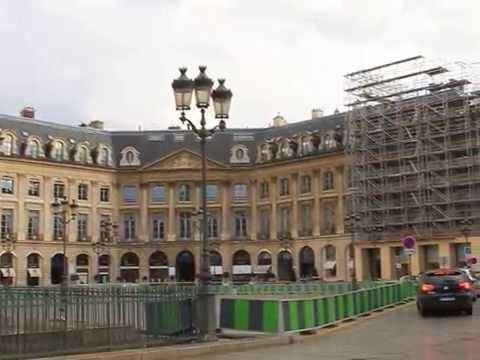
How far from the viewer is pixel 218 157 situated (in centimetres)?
9738

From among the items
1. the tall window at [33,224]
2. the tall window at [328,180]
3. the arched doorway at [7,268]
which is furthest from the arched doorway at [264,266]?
the arched doorway at [7,268]

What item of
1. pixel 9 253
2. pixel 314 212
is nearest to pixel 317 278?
pixel 314 212

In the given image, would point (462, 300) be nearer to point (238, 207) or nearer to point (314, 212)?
point (314, 212)

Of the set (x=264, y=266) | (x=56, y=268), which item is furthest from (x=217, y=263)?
(x=56, y=268)

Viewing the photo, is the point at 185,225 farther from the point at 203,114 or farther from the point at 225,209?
the point at 203,114

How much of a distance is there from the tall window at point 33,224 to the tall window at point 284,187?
26.4 metres

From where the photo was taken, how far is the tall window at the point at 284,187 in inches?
3661

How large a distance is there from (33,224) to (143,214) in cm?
1310

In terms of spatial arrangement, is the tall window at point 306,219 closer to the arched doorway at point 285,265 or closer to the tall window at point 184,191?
the arched doorway at point 285,265

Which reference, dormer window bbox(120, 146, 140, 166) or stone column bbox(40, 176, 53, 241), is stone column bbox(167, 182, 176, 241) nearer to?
dormer window bbox(120, 146, 140, 166)

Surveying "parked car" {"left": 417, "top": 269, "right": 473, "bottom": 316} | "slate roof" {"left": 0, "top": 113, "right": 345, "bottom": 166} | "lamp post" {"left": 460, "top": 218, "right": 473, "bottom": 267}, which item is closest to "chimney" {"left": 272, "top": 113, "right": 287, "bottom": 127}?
"slate roof" {"left": 0, "top": 113, "right": 345, "bottom": 166}

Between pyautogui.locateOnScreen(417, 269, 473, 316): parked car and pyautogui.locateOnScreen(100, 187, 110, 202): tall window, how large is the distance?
2713 inches

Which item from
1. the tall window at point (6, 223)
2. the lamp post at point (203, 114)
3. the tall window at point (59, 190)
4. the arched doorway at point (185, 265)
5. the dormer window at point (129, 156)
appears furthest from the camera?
the dormer window at point (129, 156)

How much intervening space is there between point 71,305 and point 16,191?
72.9m
